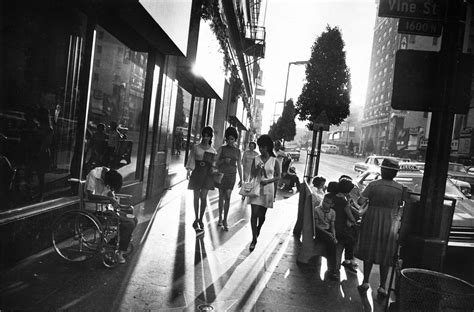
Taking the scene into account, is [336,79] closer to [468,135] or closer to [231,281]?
[231,281]

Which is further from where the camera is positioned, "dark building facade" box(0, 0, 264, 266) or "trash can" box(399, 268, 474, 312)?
"dark building facade" box(0, 0, 264, 266)

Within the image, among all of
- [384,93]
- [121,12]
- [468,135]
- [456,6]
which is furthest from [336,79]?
[384,93]

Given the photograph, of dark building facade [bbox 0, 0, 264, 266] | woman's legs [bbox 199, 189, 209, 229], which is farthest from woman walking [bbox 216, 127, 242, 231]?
dark building facade [bbox 0, 0, 264, 266]

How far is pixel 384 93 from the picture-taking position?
301 feet

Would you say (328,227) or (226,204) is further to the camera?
(226,204)

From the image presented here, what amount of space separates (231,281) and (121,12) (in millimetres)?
4338

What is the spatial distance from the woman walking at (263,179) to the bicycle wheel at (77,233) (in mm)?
2360

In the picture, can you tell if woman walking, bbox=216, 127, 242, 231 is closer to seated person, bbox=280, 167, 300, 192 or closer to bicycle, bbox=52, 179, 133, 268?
bicycle, bbox=52, 179, 133, 268

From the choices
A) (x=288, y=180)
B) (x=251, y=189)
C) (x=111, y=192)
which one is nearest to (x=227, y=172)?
(x=251, y=189)

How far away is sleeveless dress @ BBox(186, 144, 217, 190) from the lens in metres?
6.79

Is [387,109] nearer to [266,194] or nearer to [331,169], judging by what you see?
[331,169]

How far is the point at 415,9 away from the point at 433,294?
8.75ft

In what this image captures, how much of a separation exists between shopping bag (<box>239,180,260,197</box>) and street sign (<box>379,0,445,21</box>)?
302 centimetres

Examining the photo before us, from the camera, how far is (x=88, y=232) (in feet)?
15.3
